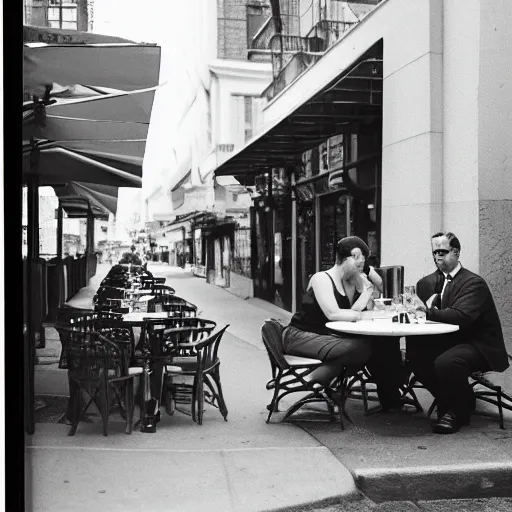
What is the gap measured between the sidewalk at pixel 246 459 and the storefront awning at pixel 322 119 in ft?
3.42

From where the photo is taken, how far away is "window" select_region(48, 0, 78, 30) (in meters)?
4.71

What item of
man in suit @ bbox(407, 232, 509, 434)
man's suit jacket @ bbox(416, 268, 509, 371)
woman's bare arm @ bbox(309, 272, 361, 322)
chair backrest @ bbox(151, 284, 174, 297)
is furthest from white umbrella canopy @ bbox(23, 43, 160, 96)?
man's suit jacket @ bbox(416, 268, 509, 371)

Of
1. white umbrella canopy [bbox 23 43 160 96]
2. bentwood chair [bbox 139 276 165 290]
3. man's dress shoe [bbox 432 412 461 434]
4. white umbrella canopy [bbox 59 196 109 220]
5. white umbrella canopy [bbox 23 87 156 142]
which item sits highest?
white umbrella canopy [bbox 23 43 160 96]

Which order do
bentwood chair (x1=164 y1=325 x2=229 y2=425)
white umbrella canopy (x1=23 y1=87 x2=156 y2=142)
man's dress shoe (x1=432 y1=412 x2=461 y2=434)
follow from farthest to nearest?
bentwood chair (x1=164 y1=325 x2=229 y2=425)
man's dress shoe (x1=432 y1=412 x2=461 y2=434)
white umbrella canopy (x1=23 y1=87 x2=156 y2=142)

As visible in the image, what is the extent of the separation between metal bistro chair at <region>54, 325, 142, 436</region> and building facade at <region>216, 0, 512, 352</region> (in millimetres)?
1296

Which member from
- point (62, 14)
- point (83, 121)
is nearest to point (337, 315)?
point (83, 121)

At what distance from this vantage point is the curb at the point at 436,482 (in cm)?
461

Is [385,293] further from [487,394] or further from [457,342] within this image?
[487,394]

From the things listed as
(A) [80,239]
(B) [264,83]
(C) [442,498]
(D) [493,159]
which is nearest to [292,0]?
(B) [264,83]

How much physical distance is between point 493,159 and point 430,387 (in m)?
1.70

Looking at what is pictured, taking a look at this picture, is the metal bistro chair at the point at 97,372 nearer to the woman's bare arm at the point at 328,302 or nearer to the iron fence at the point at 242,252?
the iron fence at the point at 242,252

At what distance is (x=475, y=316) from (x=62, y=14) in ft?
10.9

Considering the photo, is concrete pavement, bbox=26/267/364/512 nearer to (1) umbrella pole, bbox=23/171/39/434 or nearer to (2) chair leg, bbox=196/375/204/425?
(2) chair leg, bbox=196/375/204/425

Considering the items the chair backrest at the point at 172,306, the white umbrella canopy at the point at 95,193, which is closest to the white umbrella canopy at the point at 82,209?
the white umbrella canopy at the point at 95,193
